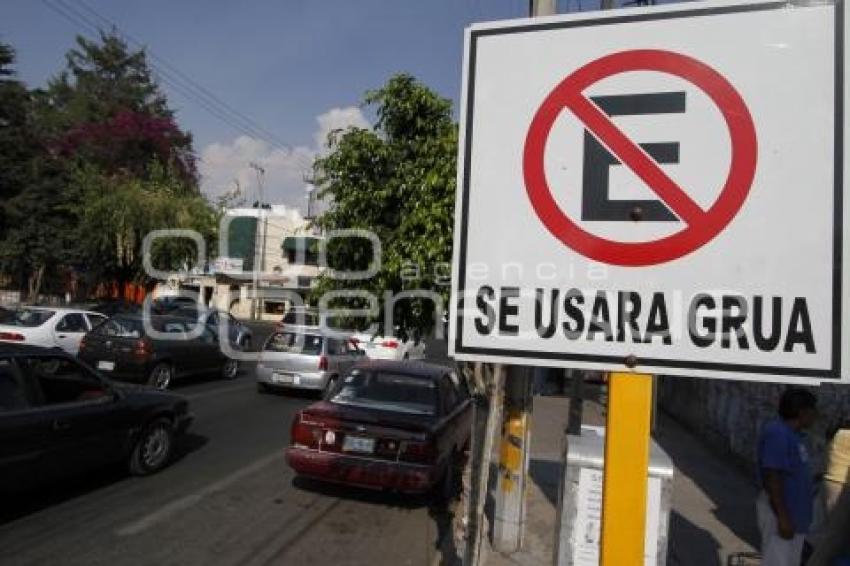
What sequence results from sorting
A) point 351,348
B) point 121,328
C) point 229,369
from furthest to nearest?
point 229,369 → point 351,348 → point 121,328

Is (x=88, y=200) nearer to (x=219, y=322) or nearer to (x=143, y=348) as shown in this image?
(x=219, y=322)

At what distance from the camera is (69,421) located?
670 centimetres

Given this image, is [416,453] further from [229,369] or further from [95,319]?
[95,319]

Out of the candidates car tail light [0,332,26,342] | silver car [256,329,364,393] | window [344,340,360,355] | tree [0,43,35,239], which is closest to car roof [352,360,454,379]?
silver car [256,329,364,393]

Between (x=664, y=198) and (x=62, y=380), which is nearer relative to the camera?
(x=664, y=198)

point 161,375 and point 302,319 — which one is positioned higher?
point 302,319

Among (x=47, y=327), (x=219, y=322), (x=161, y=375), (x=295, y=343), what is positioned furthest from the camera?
(x=219, y=322)

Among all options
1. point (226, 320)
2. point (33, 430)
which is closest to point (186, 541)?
point (33, 430)

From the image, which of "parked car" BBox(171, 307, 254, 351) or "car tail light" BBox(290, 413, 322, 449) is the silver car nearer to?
"parked car" BBox(171, 307, 254, 351)

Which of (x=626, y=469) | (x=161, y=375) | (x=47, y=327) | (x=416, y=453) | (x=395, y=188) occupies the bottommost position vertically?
(x=161, y=375)

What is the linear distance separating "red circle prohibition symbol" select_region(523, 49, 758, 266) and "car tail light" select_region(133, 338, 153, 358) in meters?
13.6

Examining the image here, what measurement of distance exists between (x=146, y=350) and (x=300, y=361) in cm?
316

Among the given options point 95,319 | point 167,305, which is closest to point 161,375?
point 95,319

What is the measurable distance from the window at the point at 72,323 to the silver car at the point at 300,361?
453 centimetres
